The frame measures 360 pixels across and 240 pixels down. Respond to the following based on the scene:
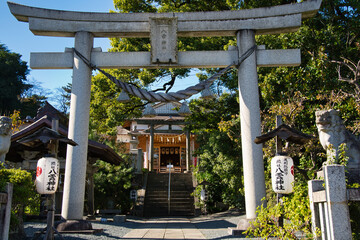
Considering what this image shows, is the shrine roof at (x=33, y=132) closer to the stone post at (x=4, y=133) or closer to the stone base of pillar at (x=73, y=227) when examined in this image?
the stone post at (x=4, y=133)

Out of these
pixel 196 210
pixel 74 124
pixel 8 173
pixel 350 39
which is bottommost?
pixel 196 210

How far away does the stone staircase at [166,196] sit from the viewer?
1700cm

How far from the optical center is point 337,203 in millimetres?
3748

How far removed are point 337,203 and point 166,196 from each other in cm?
1520

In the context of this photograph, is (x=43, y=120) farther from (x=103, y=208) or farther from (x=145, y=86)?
(x=103, y=208)

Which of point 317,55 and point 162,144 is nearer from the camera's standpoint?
point 317,55

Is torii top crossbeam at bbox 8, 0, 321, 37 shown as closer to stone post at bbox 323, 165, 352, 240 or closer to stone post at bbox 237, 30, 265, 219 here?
stone post at bbox 237, 30, 265, 219

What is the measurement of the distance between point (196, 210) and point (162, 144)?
41.4 ft

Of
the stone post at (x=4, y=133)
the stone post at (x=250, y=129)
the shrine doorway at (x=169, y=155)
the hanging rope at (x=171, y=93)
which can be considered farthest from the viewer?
the shrine doorway at (x=169, y=155)

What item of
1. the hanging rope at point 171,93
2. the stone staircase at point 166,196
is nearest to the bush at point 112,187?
the stone staircase at point 166,196

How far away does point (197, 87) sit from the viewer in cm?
805

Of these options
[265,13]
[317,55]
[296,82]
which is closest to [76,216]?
[265,13]

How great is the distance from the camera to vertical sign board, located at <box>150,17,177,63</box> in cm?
824

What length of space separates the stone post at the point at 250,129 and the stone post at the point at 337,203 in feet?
11.8
